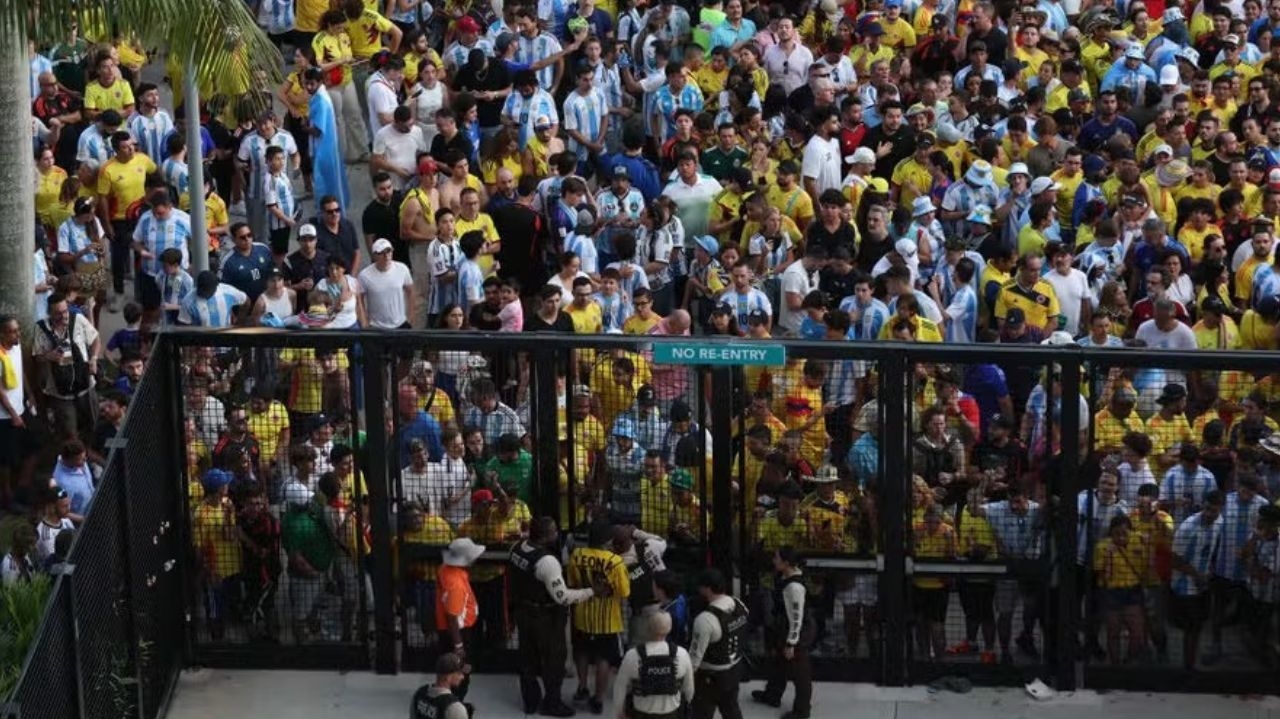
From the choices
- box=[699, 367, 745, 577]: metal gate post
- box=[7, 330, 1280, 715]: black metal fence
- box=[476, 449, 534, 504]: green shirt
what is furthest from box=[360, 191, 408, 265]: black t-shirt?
box=[699, 367, 745, 577]: metal gate post

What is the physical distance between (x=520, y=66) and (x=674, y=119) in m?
2.04

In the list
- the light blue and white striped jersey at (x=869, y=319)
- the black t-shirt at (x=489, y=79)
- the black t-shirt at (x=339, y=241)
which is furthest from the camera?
the black t-shirt at (x=489, y=79)

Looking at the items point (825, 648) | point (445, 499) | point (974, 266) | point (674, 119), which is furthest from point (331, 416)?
point (674, 119)

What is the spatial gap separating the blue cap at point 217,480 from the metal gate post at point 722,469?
307cm

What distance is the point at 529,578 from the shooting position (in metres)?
15.4

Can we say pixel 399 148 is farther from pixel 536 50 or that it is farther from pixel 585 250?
pixel 536 50

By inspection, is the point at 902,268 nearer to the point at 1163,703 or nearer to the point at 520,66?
the point at 1163,703

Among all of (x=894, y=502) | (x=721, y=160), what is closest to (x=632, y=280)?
(x=721, y=160)

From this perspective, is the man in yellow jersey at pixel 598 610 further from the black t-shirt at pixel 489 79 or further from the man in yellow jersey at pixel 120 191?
the black t-shirt at pixel 489 79

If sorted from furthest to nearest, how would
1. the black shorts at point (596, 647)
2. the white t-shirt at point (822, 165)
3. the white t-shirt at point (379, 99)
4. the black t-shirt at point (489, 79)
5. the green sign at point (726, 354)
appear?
the black t-shirt at point (489, 79) < the white t-shirt at point (379, 99) < the white t-shirt at point (822, 165) < the black shorts at point (596, 647) < the green sign at point (726, 354)

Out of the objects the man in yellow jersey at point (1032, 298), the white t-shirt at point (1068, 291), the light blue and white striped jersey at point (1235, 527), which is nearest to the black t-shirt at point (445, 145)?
the man in yellow jersey at point (1032, 298)

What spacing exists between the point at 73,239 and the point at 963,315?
7135 mm

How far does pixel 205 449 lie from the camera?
625 inches

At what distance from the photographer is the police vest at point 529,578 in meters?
15.4
